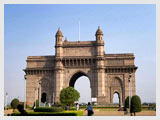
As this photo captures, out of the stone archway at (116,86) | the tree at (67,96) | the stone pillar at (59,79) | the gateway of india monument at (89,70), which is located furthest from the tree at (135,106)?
the stone pillar at (59,79)

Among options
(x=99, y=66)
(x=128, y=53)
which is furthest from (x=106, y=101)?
(x=128, y=53)

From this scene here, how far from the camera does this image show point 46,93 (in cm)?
6216

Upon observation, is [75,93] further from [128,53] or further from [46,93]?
[128,53]

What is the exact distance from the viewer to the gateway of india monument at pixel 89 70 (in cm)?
5925

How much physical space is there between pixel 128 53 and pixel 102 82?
28.9 feet

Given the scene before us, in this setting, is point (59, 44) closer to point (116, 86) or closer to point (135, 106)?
point (116, 86)

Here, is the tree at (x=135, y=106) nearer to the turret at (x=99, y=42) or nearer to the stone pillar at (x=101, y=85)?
the stone pillar at (x=101, y=85)

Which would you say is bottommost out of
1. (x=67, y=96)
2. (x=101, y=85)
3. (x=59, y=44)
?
(x=67, y=96)

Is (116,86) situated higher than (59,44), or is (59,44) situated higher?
(59,44)

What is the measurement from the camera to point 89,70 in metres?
60.3

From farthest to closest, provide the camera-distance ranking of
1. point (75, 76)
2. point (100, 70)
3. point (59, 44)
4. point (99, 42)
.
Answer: point (75, 76) → point (59, 44) → point (99, 42) → point (100, 70)

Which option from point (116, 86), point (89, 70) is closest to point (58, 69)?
point (89, 70)

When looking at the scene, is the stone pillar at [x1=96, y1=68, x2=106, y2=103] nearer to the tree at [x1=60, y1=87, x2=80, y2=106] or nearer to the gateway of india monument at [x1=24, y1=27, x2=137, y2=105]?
the gateway of india monument at [x1=24, y1=27, x2=137, y2=105]

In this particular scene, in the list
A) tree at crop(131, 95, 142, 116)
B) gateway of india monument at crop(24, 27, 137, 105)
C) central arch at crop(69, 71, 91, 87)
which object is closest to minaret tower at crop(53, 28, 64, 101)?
gateway of india monument at crop(24, 27, 137, 105)
